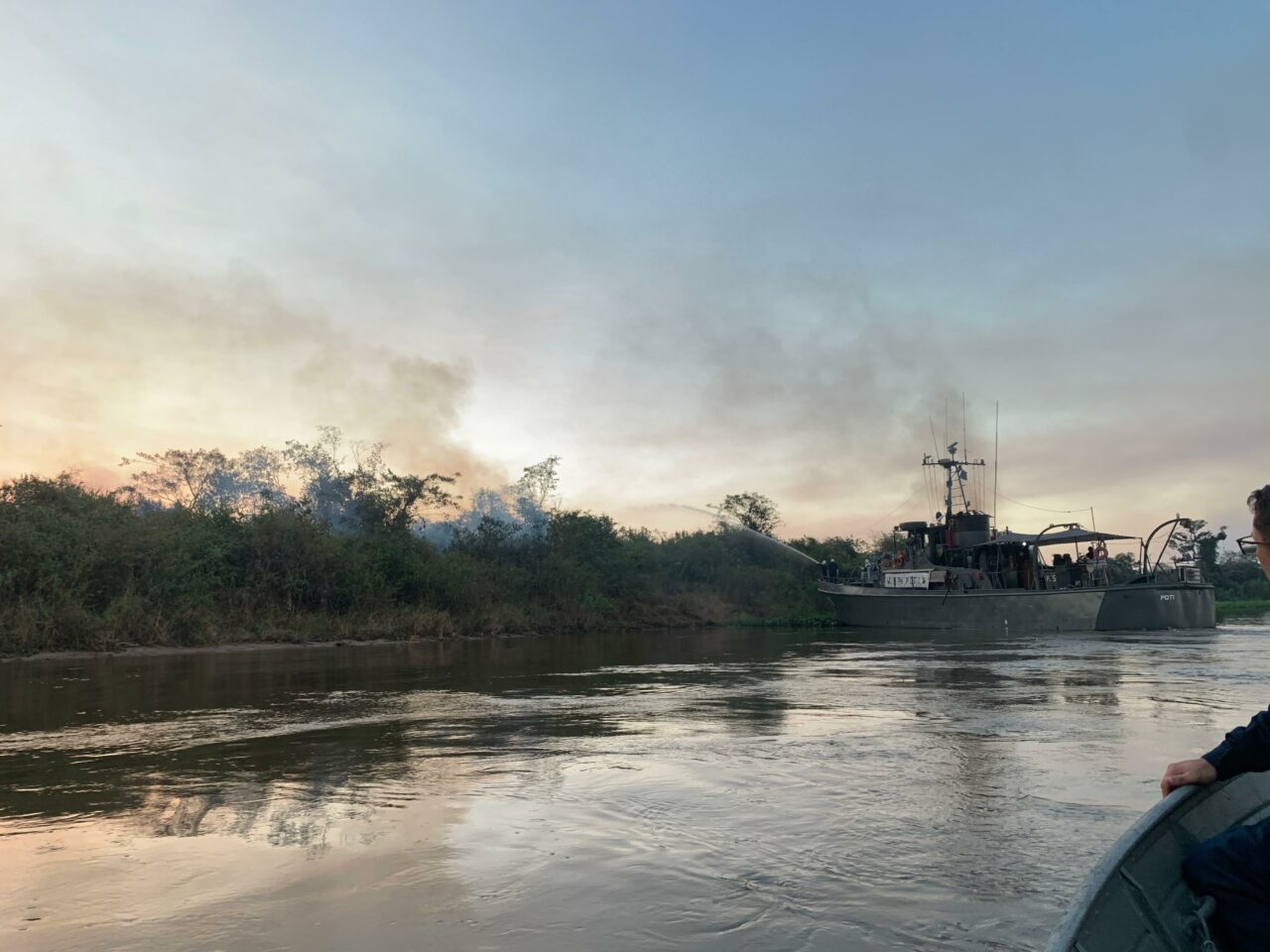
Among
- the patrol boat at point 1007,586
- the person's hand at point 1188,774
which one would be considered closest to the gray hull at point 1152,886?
the person's hand at point 1188,774

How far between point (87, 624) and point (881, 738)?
22.0 meters

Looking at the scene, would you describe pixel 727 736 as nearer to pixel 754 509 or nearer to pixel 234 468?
pixel 234 468

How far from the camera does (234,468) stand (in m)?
53.8

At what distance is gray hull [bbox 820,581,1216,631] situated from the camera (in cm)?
2992

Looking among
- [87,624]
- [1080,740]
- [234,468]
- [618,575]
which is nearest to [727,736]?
[1080,740]

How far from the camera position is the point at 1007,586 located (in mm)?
34000

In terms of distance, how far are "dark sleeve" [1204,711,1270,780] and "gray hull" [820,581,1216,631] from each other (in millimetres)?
31009

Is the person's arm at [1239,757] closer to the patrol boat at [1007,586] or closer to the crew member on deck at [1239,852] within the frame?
the crew member on deck at [1239,852]

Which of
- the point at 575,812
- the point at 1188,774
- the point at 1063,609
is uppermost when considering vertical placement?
the point at 1188,774

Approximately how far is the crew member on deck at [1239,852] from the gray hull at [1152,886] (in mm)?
68

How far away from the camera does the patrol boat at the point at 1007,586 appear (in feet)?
98.7

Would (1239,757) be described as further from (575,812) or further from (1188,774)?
(575,812)

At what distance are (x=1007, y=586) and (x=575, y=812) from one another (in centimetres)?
3240

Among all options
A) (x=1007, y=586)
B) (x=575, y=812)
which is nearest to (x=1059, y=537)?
(x=1007, y=586)
